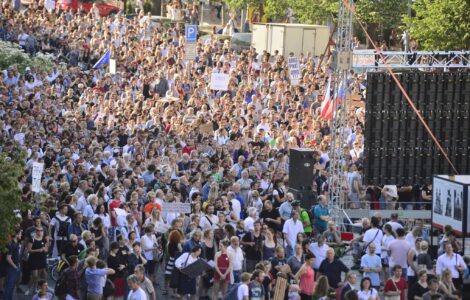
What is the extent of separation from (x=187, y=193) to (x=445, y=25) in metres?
16.6

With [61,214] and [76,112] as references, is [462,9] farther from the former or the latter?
[61,214]

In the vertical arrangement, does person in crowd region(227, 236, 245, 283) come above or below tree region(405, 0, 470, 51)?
below

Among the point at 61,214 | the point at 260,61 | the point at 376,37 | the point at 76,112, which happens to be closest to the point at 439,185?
the point at 61,214

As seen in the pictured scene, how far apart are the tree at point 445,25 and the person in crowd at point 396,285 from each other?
66.2ft

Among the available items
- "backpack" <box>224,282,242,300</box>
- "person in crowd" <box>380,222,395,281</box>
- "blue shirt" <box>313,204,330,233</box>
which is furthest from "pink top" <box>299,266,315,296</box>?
"blue shirt" <box>313,204,330,233</box>

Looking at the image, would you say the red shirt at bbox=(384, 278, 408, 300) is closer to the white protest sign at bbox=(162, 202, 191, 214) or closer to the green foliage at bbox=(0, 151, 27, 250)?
the white protest sign at bbox=(162, 202, 191, 214)

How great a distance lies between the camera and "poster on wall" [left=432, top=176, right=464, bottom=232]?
82.7 feet

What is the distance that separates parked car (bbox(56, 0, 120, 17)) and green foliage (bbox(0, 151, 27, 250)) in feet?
111

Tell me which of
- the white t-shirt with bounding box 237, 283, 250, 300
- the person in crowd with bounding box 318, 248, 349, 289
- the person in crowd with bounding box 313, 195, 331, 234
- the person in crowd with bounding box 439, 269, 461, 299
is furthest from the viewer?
the person in crowd with bounding box 313, 195, 331, 234

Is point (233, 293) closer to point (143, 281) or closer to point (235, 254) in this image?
point (143, 281)

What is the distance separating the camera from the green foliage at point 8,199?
2225 centimetres

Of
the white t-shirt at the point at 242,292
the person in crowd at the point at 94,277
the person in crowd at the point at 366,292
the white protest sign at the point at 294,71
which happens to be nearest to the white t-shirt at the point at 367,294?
the person in crowd at the point at 366,292

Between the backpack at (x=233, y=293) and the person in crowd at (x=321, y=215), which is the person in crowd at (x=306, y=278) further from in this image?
the person in crowd at (x=321, y=215)

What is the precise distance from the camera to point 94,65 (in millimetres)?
44094
